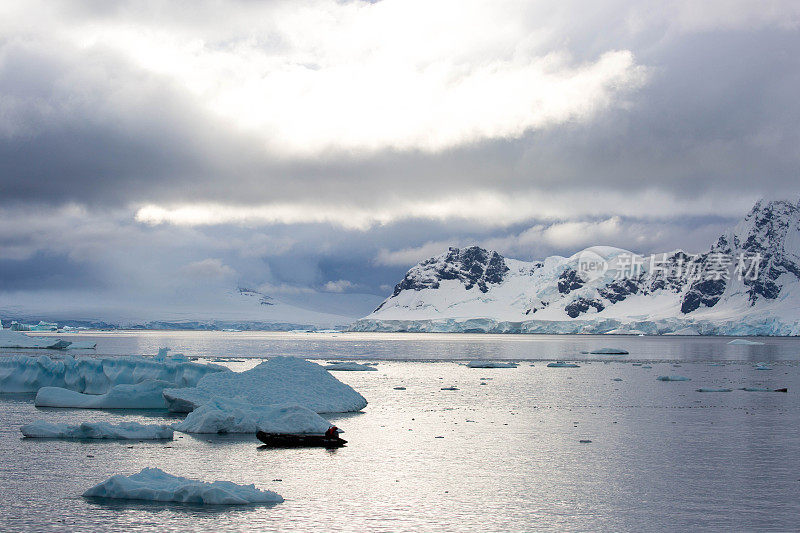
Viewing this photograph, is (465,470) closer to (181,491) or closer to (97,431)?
(181,491)

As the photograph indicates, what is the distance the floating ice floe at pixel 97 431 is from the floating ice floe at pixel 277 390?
13.9ft

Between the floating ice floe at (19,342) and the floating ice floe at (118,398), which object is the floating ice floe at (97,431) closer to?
the floating ice floe at (118,398)

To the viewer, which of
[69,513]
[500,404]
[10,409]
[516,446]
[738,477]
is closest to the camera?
[69,513]

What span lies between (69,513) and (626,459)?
1496cm

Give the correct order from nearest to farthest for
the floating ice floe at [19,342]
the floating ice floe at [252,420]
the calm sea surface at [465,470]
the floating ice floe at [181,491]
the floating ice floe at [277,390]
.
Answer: the calm sea surface at [465,470] → the floating ice floe at [181,491] → the floating ice floe at [252,420] → the floating ice floe at [277,390] → the floating ice floe at [19,342]

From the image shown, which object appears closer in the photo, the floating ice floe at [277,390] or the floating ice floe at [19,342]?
the floating ice floe at [277,390]

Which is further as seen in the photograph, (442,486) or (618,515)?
(442,486)

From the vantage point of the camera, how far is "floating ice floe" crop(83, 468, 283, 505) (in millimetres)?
16406

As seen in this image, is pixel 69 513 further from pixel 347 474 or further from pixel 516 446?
pixel 516 446

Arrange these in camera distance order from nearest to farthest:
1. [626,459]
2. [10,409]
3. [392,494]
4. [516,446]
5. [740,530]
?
[740,530]
[392,494]
[626,459]
[516,446]
[10,409]

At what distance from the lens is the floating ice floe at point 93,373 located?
39.7 meters

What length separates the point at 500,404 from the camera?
38562 mm

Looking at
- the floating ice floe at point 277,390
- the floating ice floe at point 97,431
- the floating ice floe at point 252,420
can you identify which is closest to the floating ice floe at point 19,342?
the floating ice floe at point 277,390

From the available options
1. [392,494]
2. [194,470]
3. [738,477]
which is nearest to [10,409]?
[194,470]
